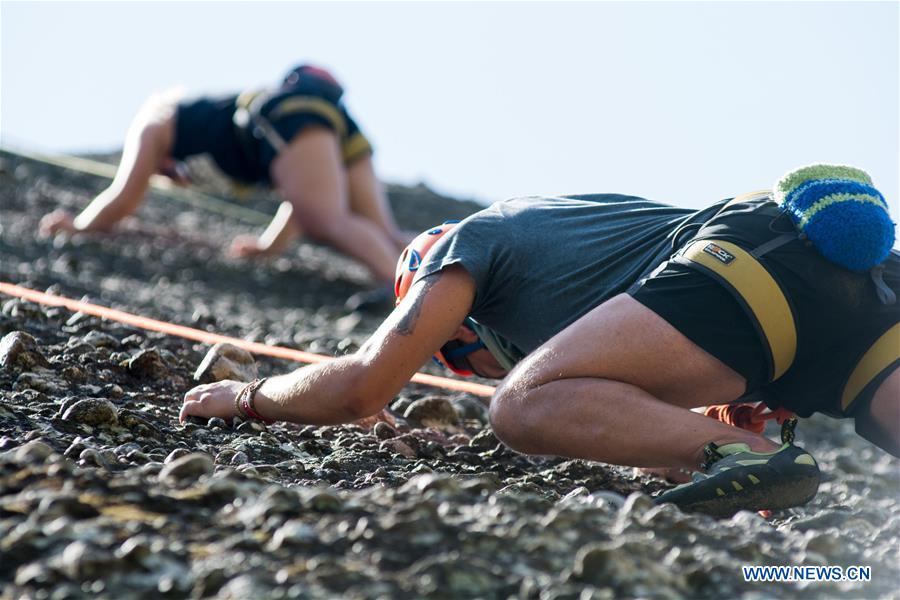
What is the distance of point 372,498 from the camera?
7.06 ft

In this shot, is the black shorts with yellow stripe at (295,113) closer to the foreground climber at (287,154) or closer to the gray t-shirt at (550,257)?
the foreground climber at (287,154)

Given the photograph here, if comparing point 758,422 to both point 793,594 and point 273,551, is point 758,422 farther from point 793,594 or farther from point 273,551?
point 273,551

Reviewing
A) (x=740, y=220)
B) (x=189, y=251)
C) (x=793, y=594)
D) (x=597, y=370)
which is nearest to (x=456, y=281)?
(x=597, y=370)

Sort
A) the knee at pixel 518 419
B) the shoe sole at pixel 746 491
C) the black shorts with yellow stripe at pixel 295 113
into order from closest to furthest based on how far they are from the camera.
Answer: the shoe sole at pixel 746 491, the knee at pixel 518 419, the black shorts with yellow stripe at pixel 295 113

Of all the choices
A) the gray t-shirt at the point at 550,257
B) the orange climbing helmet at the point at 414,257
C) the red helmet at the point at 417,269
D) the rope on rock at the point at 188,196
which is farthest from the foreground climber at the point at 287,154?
the gray t-shirt at the point at 550,257

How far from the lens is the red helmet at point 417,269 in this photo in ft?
10.5

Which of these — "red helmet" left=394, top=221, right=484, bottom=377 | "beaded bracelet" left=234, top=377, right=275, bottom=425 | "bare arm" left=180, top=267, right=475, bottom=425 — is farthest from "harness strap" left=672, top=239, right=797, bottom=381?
"beaded bracelet" left=234, top=377, right=275, bottom=425

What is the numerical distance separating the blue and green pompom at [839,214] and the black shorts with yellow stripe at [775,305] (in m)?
0.04

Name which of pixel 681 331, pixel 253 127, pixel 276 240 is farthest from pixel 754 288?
pixel 276 240

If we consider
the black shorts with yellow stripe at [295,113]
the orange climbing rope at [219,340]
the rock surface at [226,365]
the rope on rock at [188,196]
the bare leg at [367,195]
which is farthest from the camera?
the rope on rock at [188,196]

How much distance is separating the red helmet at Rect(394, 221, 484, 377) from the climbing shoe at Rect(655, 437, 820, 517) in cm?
93

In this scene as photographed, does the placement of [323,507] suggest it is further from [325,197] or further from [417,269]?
[325,197]

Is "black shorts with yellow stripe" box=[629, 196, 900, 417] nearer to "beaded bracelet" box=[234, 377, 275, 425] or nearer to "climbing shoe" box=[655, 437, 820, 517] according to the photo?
"climbing shoe" box=[655, 437, 820, 517]

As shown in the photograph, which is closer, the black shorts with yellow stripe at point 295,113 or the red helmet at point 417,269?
the red helmet at point 417,269
